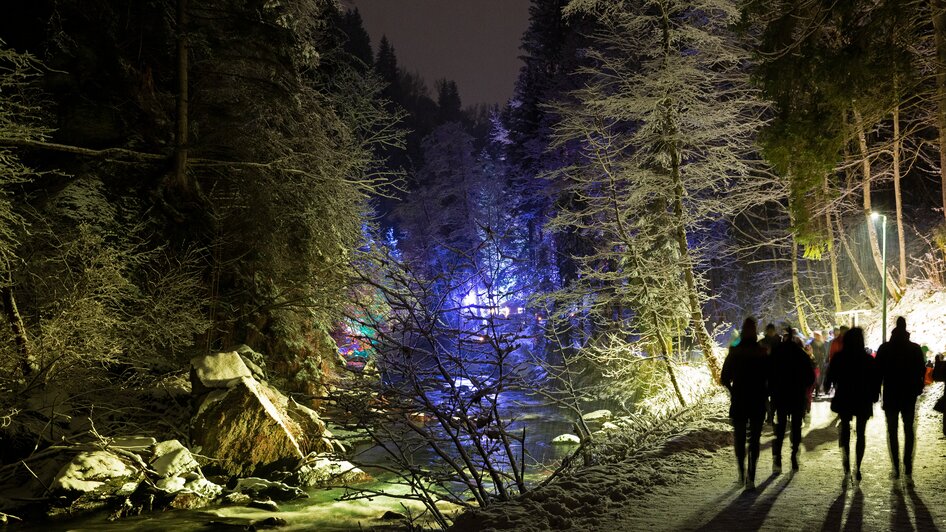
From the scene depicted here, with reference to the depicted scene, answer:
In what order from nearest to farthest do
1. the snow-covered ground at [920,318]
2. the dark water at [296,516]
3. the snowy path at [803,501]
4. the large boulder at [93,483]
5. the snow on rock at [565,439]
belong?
1. the snowy path at [803,501]
2. the dark water at [296,516]
3. the large boulder at [93,483]
4. the snow-covered ground at [920,318]
5. the snow on rock at [565,439]

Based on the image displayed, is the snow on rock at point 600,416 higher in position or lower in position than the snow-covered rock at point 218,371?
lower

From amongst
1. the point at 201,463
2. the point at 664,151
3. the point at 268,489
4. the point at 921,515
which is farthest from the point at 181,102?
the point at 921,515

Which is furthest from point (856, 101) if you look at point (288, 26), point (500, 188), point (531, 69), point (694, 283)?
point (500, 188)

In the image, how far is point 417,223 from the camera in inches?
2084

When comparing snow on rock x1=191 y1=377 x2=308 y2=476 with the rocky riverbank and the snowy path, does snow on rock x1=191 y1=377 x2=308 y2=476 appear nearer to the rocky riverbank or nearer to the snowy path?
the rocky riverbank

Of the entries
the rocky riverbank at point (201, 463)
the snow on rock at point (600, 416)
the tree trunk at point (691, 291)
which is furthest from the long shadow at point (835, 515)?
the snow on rock at point (600, 416)

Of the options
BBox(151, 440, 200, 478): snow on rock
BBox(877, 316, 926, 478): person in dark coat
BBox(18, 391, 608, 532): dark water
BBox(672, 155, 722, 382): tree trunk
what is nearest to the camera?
BBox(877, 316, 926, 478): person in dark coat

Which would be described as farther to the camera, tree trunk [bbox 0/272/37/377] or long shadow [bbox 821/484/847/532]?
tree trunk [bbox 0/272/37/377]

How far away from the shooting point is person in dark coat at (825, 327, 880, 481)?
6719 mm

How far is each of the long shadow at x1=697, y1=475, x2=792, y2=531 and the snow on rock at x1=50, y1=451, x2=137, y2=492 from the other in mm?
10806

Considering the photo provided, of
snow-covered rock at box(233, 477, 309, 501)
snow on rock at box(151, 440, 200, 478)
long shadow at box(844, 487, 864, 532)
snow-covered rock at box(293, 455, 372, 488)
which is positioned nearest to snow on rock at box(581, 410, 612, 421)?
snow-covered rock at box(293, 455, 372, 488)

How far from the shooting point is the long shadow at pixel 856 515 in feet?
16.8

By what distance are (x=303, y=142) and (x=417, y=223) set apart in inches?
1399

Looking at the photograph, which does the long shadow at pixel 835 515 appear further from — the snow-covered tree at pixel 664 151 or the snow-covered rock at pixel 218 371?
the snow-covered rock at pixel 218 371
